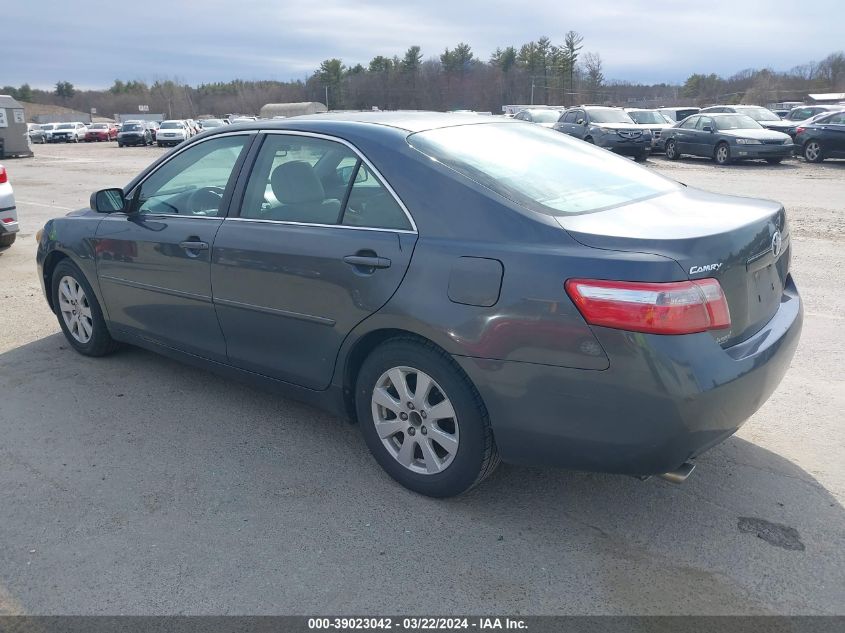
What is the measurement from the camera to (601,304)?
2711 millimetres

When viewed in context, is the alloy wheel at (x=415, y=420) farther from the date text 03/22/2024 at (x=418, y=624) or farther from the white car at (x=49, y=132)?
the white car at (x=49, y=132)

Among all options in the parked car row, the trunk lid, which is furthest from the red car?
the trunk lid

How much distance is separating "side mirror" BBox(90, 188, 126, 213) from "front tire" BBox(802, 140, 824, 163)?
2079 centimetres

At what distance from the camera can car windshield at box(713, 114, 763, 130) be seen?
70.3 ft

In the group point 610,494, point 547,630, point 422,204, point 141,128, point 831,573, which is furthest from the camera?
point 141,128

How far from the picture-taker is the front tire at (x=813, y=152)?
20623mm

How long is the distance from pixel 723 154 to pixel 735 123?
146 cm

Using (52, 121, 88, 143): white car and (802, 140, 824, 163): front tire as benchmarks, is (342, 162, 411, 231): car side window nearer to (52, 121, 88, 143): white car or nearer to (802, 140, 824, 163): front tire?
(802, 140, 824, 163): front tire

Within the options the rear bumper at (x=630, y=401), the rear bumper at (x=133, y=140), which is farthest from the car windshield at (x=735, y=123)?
the rear bumper at (x=133, y=140)

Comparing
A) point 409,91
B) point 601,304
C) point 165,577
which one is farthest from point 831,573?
point 409,91

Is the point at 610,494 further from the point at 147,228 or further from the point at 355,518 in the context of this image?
the point at 147,228

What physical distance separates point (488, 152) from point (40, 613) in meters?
2.66

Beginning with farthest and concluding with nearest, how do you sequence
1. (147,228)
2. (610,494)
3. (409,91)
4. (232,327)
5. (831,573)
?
1. (409,91)
2. (147,228)
3. (232,327)
4. (610,494)
5. (831,573)

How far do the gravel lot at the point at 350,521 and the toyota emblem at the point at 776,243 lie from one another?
1076mm
